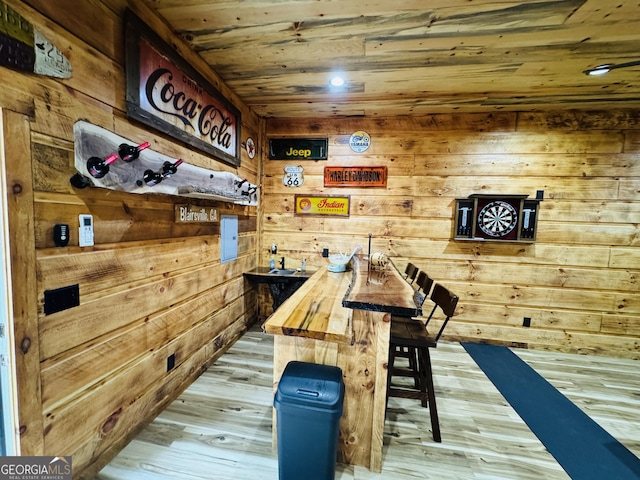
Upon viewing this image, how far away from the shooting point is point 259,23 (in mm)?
1807

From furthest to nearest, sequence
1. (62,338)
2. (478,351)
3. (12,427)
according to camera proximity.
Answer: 1. (478,351)
2. (62,338)
3. (12,427)

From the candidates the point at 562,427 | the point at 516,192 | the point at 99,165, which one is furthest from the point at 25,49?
the point at 516,192

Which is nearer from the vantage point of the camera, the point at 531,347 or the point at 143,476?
the point at 143,476

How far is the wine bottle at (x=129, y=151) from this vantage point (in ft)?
4.66

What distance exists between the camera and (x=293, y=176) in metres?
3.59

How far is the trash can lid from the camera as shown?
1.29 meters

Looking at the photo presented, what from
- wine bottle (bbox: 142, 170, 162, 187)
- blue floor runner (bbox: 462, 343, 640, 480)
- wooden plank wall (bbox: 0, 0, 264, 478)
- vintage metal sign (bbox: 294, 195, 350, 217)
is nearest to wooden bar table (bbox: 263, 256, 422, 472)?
wooden plank wall (bbox: 0, 0, 264, 478)

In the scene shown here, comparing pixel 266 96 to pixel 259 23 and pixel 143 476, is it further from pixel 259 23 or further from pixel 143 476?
pixel 143 476

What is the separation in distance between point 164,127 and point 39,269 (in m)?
1.12

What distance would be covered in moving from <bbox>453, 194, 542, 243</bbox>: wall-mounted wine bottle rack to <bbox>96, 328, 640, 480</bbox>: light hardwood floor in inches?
58.0

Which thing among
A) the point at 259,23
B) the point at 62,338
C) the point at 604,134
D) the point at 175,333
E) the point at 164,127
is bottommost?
the point at 175,333

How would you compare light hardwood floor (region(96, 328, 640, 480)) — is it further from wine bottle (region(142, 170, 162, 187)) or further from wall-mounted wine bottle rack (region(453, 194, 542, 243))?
wine bottle (region(142, 170, 162, 187))

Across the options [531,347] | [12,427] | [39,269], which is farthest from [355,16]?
[531,347]

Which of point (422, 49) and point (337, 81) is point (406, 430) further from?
point (337, 81)
